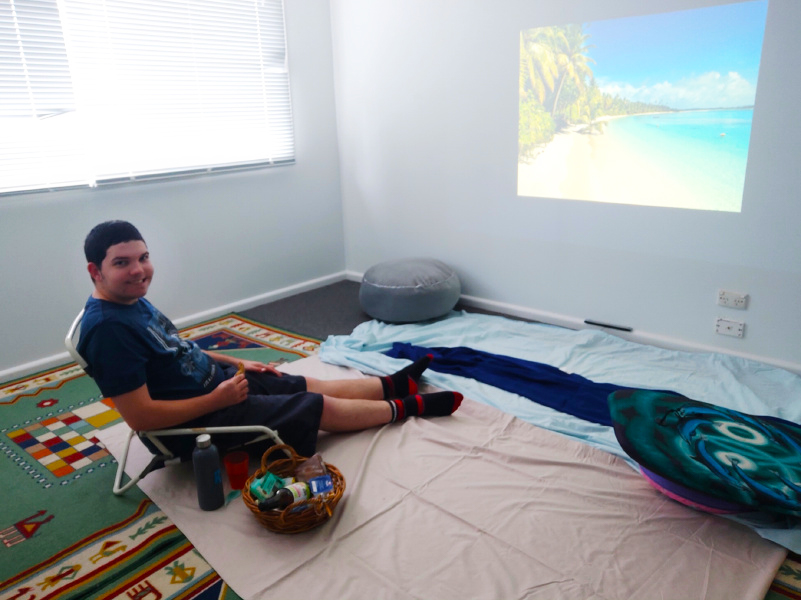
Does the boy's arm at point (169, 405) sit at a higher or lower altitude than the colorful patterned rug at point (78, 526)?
higher

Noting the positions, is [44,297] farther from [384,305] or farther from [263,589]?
[263,589]

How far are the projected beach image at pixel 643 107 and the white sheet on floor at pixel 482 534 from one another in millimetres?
1508

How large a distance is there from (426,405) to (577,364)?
923mm

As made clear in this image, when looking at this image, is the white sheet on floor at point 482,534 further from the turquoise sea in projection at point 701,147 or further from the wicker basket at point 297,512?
the turquoise sea in projection at point 701,147

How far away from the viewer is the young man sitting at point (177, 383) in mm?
1845

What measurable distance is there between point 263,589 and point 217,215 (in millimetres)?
2646

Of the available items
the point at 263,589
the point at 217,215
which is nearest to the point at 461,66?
the point at 217,215

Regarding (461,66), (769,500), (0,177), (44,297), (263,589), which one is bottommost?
(263,589)

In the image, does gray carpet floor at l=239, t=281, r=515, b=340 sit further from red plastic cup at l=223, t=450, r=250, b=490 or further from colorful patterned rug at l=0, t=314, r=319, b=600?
red plastic cup at l=223, t=450, r=250, b=490

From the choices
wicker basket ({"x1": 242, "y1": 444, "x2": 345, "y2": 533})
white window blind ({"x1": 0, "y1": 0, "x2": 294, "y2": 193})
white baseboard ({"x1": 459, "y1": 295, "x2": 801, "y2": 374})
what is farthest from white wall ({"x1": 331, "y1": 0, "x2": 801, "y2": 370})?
wicker basket ({"x1": 242, "y1": 444, "x2": 345, "y2": 533})

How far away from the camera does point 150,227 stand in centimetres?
348

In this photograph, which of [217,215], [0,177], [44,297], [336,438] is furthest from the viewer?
[217,215]

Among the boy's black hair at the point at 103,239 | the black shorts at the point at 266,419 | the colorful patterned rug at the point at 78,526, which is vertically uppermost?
the boy's black hair at the point at 103,239

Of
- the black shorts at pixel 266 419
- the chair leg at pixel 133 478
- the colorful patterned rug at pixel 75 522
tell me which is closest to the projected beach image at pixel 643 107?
the black shorts at pixel 266 419
